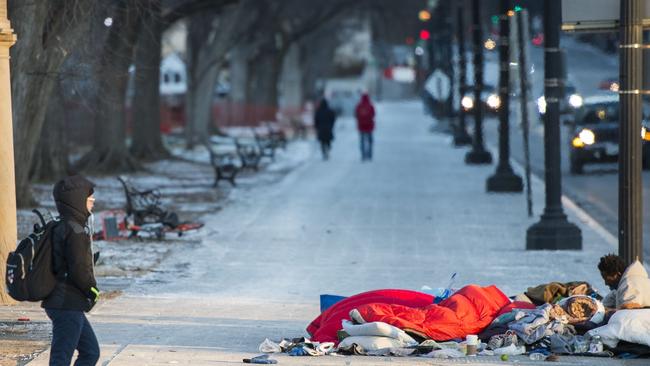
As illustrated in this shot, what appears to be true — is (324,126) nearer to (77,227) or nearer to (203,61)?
(203,61)

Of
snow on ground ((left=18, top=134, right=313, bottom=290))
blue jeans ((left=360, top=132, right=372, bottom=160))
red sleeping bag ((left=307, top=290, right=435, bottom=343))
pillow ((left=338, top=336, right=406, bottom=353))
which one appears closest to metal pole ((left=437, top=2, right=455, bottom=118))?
snow on ground ((left=18, top=134, right=313, bottom=290))

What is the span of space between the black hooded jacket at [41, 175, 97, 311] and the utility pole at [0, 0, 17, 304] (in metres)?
→ 4.00

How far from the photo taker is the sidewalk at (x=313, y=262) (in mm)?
9945

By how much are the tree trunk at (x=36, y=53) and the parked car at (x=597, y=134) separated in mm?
13377

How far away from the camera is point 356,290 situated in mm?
12586

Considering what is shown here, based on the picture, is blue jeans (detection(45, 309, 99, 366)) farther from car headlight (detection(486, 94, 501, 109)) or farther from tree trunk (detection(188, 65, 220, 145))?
tree trunk (detection(188, 65, 220, 145))

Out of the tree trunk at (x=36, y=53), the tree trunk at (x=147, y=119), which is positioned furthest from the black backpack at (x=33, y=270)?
the tree trunk at (x=147, y=119)

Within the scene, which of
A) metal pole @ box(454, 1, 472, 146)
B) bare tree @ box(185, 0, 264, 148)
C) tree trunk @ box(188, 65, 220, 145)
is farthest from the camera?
tree trunk @ box(188, 65, 220, 145)

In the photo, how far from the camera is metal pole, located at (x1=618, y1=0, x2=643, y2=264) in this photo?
1115cm

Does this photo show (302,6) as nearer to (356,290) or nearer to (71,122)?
(71,122)

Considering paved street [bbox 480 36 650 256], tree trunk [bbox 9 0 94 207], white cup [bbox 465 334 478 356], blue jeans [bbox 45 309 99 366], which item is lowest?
paved street [bbox 480 36 650 256]

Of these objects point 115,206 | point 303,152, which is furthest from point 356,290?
point 303,152

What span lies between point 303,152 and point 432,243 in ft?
81.1

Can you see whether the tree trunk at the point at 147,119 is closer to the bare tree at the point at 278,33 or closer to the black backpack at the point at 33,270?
the bare tree at the point at 278,33
